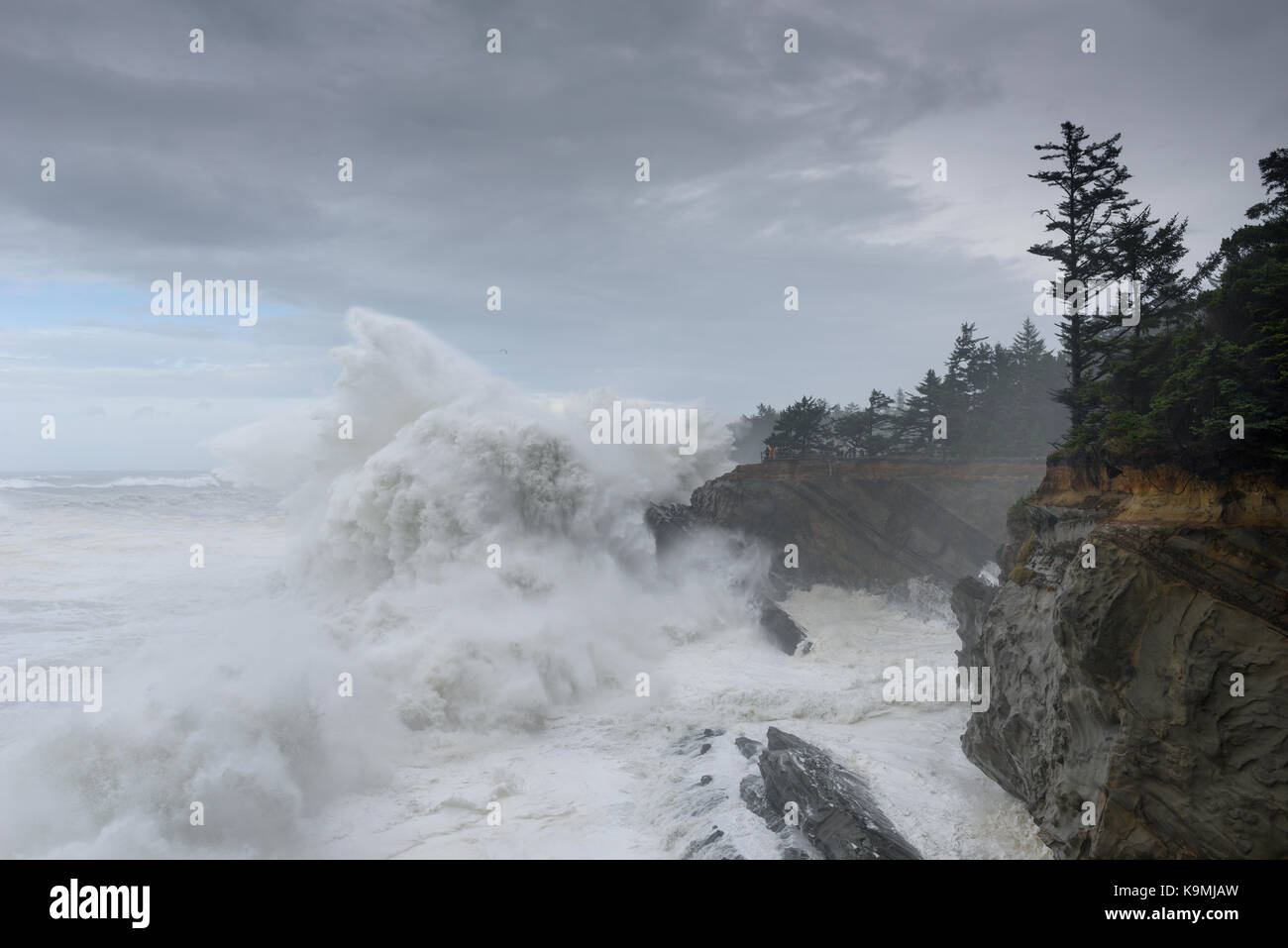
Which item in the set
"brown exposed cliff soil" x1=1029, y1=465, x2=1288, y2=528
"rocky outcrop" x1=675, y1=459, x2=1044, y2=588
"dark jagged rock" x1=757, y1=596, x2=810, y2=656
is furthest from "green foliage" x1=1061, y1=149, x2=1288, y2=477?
"rocky outcrop" x1=675, y1=459, x2=1044, y2=588

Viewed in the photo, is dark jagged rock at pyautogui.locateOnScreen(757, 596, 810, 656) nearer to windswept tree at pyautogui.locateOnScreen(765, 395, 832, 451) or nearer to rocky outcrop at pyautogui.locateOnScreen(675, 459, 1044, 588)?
rocky outcrop at pyautogui.locateOnScreen(675, 459, 1044, 588)

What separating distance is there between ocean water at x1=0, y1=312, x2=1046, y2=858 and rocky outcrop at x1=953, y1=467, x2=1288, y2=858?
2.00 metres

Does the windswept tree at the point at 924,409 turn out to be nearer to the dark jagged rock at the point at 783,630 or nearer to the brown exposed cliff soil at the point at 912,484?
the brown exposed cliff soil at the point at 912,484

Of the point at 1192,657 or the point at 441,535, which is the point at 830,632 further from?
the point at 1192,657

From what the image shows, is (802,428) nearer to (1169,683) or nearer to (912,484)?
(912,484)

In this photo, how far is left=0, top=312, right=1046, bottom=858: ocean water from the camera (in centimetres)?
1057

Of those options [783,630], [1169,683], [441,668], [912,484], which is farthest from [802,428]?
[1169,683]

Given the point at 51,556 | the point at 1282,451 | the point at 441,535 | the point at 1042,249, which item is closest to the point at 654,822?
the point at 1282,451

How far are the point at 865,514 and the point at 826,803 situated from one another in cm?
1967

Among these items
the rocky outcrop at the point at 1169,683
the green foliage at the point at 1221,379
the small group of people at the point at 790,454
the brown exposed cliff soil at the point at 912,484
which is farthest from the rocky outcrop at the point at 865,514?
the rocky outcrop at the point at 1169,683

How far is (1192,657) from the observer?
823 centimetres

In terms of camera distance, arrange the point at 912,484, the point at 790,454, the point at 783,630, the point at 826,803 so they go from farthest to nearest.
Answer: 1. the point at 790,454
2. the point at 912,484
3. the point at 783,630
4. the point at 826,803

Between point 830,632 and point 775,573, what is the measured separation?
428 centimetres

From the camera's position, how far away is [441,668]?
16.2 m
